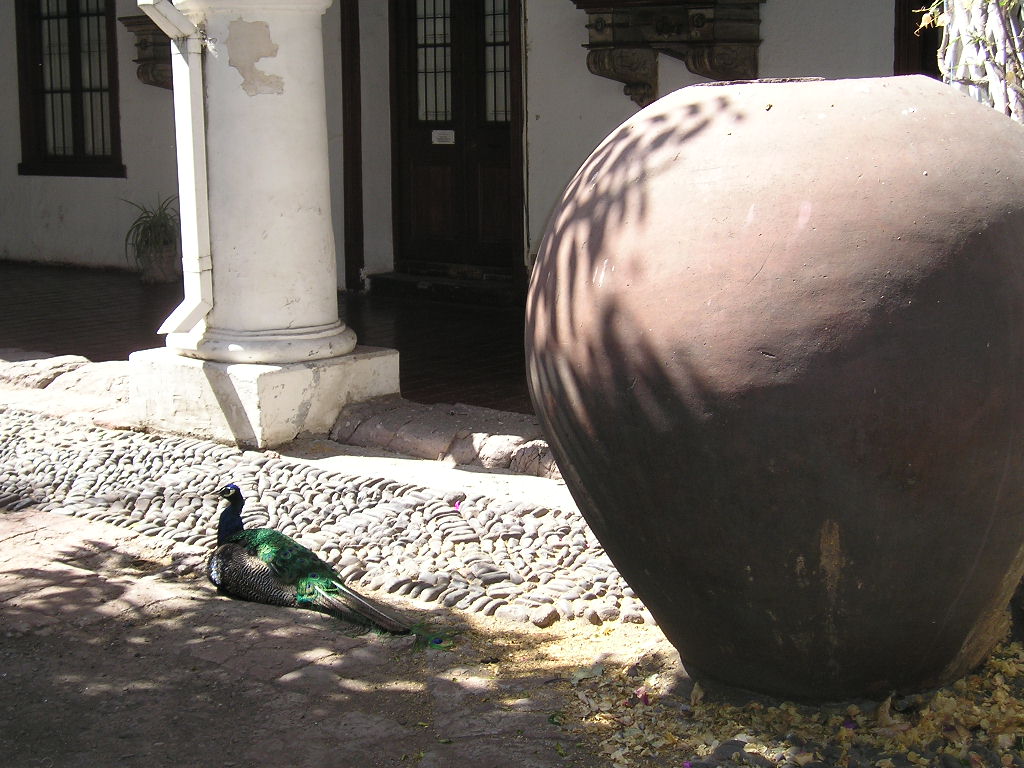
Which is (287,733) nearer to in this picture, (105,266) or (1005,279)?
(1005,279)

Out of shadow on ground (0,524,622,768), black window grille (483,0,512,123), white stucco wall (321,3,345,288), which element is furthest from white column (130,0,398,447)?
white stucco wall (321,3,345,288)

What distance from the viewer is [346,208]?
37.0ft

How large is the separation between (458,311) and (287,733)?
7.05m

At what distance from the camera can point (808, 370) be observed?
282 centimetres

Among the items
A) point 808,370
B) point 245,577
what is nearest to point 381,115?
point 245,577

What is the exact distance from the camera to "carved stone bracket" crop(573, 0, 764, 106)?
855 cm

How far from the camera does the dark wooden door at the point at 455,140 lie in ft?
34.6

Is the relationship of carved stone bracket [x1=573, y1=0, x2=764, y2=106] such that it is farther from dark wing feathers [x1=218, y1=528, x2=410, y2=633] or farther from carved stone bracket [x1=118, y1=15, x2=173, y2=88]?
dark wing feathers [x1=218, y1=528, x2=410, y2=633]

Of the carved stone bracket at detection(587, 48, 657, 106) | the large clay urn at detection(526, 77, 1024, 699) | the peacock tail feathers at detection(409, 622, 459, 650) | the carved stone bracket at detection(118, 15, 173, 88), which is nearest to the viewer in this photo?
the large clay urn at detection(526, 77, 1024, 699)

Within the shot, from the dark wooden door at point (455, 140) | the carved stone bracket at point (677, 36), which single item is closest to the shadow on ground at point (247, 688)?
the carved stone bracket at point (677, 36)

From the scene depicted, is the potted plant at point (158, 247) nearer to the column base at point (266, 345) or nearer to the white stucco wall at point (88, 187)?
the white stucco wall at point (88, 187)

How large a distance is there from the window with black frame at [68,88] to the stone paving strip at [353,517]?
7404mm

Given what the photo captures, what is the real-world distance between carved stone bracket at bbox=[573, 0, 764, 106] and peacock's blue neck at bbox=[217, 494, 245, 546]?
514cm

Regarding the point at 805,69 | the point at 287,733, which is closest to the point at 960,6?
the point at 287,733
